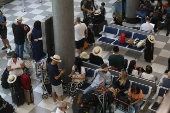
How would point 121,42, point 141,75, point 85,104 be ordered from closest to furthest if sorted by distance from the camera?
point 85,104 → point 141,75 → point 121,42

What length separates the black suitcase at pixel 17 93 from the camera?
6824mm

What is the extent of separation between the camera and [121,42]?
387 inches

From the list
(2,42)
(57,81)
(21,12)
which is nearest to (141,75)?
(57,81)

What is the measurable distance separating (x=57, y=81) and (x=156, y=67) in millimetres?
4159

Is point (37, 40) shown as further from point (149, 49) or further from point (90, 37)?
point (149, 49)

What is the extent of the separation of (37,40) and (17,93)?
6.95 ft

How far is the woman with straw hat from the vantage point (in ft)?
29.2

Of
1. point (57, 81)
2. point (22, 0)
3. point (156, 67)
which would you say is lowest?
point (156, 67)

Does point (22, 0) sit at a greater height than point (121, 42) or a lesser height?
greater

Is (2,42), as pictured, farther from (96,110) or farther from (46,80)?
(96,110)

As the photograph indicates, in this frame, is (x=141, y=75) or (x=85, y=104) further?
(x=141, y=75)

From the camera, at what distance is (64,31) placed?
695 cm

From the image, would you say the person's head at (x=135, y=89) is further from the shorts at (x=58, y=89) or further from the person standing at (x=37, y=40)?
the person standing at (x=37, y=40)

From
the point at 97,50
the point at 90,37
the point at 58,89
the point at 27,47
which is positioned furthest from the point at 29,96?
the point at 90,37
